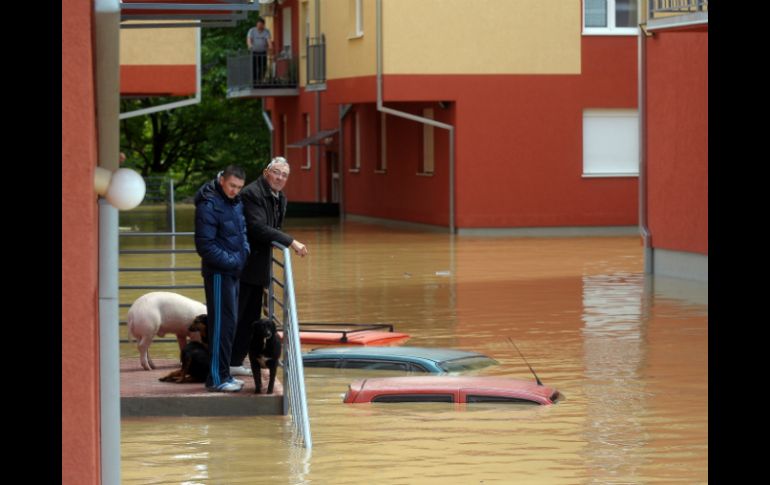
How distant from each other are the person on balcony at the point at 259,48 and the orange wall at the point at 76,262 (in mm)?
45576

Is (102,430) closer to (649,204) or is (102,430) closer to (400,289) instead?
(400,289)

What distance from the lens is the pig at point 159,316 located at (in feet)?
42.5

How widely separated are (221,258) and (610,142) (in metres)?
26.3

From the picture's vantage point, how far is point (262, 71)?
167ft

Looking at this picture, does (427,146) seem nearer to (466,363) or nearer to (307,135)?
(307,135)

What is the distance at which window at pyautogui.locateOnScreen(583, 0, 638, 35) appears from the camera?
1449 inches

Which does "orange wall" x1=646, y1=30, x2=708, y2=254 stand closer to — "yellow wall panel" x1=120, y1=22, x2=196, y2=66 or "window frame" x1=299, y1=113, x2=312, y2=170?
"yellow wall panel" x1=120, y1=22, x2=196, y2=66

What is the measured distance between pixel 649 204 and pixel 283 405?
49.7 feet

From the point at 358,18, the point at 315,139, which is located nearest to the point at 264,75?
the point at 315,139

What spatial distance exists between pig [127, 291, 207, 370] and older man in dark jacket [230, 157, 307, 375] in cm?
56

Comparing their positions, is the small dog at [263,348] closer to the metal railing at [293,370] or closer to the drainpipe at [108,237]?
the metal railing at [293,370]

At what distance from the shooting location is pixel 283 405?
11.7m

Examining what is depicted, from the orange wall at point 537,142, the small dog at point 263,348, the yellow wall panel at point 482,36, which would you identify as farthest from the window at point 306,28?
the small dog at point 263,348
